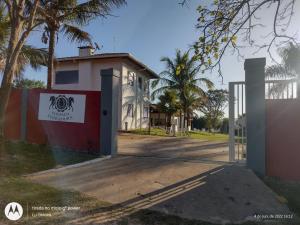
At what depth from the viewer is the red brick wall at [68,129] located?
31.2 feet

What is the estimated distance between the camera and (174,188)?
6234mm

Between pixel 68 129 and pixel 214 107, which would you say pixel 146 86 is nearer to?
pixel 68 129

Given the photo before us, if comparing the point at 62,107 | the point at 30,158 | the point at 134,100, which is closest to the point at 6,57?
the point at 62,107

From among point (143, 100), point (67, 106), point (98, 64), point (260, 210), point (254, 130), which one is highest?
point (98, 64)

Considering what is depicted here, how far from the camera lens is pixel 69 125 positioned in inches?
387

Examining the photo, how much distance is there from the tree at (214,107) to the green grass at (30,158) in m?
41.6

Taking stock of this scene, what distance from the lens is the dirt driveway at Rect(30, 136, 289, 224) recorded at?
5.03 meters

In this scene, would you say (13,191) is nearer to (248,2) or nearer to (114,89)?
(114,89)

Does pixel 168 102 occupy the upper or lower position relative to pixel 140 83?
lower

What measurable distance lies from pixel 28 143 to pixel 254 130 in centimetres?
786

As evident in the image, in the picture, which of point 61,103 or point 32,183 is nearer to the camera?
point 32,183

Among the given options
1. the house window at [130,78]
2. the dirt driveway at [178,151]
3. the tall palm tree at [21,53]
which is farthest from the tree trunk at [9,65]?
the house window at [130,78]

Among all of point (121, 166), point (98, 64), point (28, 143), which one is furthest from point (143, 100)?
point (121, 166)

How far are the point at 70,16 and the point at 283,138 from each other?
31.6ft
